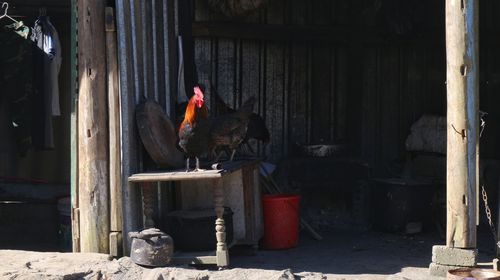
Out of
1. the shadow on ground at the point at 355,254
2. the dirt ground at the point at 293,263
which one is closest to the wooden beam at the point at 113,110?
the dirt ground at the point at 293,263

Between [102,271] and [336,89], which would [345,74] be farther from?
[102,271]

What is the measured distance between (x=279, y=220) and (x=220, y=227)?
165 centimetres

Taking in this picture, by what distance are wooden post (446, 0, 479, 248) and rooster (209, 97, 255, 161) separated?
1.91 metres

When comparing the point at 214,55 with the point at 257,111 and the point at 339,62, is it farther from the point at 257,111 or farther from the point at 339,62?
the point at 339,62

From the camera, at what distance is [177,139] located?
750 centimetres

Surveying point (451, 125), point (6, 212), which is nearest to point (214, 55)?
point (6, 212)

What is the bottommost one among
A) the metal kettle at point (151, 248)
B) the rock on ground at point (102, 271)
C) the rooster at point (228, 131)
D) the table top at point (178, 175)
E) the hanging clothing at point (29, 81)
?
the rock on ground at point (102, 271)

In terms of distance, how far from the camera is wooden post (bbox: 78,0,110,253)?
750 centimetres

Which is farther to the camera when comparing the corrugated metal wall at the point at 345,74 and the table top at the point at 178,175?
the corrugated metal wall at the point at 345,74

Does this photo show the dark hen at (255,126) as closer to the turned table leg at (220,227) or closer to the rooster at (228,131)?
the rooster at (228,131)

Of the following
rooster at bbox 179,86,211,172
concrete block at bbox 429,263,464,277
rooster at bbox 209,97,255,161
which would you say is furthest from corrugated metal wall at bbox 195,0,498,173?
concrete block at bbox 429,263,464,277

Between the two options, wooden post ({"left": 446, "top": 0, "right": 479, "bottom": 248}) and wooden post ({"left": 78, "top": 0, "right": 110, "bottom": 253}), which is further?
wooden post ({"left": 78, "top": 0, "right": 110, "bottom": 253})

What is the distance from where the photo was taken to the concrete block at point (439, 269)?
23.9 feet

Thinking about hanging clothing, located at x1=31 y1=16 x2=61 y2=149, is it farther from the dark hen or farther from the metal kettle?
the metal kettle
